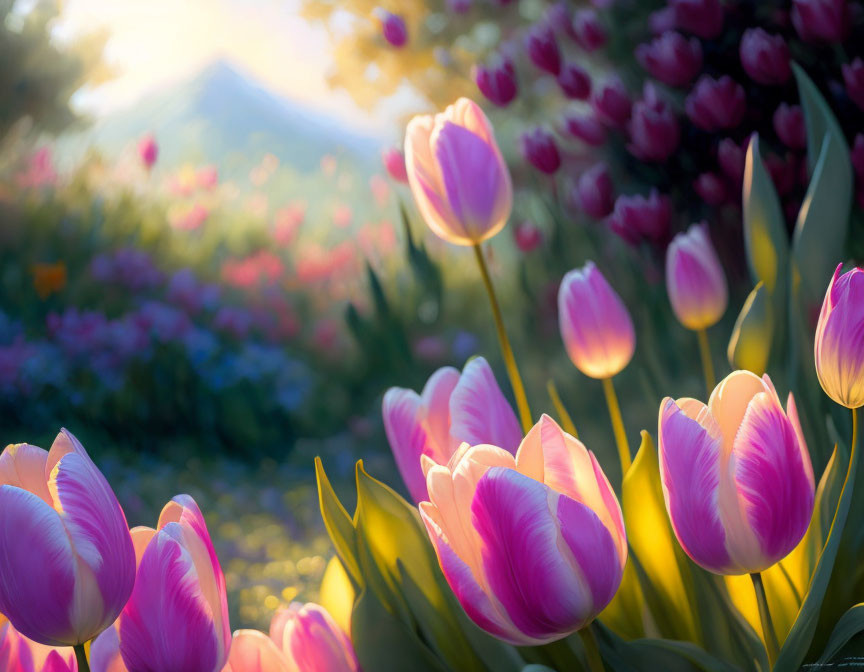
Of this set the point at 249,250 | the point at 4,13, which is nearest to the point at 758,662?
the point at 249,250

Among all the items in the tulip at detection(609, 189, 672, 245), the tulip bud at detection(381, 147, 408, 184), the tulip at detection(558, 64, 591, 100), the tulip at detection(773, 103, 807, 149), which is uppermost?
the tulip bud at detection(381, 147, 408, 184)

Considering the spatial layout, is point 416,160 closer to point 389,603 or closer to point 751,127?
point 389,603

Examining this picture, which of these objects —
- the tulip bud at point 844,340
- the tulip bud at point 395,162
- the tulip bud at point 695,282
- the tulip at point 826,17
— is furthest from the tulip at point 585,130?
the tulip bud at point 844,340

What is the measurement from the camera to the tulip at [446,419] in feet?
2.30

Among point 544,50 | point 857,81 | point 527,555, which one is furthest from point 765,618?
point 544,50

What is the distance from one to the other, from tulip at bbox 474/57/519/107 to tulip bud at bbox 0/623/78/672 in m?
1.87

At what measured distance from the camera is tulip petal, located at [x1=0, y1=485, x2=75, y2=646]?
512mm

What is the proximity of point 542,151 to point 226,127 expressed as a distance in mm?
6115

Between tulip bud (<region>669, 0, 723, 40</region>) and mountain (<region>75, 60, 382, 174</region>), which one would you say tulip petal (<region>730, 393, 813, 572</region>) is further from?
mountain (<region>75, 60, 382, 174</region>)

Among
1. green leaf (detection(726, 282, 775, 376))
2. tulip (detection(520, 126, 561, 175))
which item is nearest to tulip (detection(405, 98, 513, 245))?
green leaf (detection(726, 282, 775, 376))

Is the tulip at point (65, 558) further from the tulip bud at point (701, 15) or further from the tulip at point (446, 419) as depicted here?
the tulip bud at point (701, 15)

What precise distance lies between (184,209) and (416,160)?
159 inches

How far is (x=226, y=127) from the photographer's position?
776 cm

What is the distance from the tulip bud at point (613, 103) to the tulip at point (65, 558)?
5.80 feet
